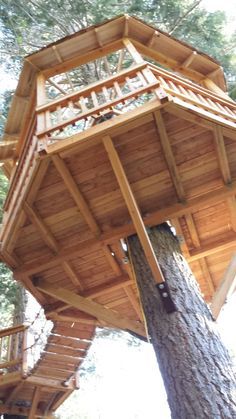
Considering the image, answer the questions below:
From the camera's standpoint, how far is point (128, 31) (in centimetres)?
559

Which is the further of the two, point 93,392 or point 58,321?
point 93,392

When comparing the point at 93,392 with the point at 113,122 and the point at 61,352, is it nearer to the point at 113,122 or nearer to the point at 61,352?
the point at 61,352

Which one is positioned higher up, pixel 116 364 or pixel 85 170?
pixel 116 364

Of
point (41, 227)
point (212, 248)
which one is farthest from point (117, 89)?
point (212, 248)

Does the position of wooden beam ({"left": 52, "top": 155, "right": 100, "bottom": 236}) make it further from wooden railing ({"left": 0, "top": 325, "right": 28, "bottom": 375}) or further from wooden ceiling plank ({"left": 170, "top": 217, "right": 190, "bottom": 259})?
wooden railing ({"left": 0, "top": 325, "right": 28, "bottom": 375})

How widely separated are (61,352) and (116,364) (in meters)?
14.2

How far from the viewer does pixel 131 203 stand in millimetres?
3922

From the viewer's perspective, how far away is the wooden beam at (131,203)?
382 centimetres

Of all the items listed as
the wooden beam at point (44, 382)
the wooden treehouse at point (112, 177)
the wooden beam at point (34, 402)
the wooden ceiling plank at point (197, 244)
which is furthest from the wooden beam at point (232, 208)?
the wooden beam at point (34, 402)

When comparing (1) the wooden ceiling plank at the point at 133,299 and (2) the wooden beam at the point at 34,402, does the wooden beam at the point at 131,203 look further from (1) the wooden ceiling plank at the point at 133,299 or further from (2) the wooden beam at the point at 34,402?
(2) the wooden beam at the point at 34,402

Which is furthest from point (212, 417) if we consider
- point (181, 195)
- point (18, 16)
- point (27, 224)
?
point (18, 16)

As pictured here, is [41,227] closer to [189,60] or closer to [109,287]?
[109,287]

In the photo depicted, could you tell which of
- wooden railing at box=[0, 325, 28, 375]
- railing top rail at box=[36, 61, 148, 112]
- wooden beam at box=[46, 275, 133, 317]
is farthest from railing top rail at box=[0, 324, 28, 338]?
railing top rail at box=[36, 61, 148, 112]

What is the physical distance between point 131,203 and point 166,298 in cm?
109
